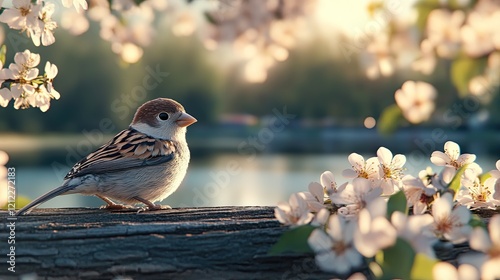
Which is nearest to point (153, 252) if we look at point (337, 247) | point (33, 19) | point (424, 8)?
point (337, 247)

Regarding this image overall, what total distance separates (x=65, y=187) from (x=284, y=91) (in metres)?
11.0

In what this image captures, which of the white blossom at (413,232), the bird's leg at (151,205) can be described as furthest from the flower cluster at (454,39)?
the bird's leg at (151,205)

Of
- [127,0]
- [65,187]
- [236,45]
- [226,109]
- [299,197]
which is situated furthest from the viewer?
[226,109]

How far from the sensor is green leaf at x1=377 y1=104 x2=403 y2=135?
67.6 inches

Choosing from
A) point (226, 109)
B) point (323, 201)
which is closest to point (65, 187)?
point (323, 201)

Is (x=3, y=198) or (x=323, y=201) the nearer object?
(x=323, y=201)

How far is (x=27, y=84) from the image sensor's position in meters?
2.02

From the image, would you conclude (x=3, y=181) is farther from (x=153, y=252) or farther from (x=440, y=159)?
(x=440, y=159)

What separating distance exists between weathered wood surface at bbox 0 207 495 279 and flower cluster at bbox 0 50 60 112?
1.50 ft

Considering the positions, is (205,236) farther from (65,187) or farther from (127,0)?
(127,0)

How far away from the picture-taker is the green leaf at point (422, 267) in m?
1.17

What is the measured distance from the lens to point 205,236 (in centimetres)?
172

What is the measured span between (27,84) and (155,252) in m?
0.82

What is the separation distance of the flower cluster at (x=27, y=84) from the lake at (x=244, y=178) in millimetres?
864
